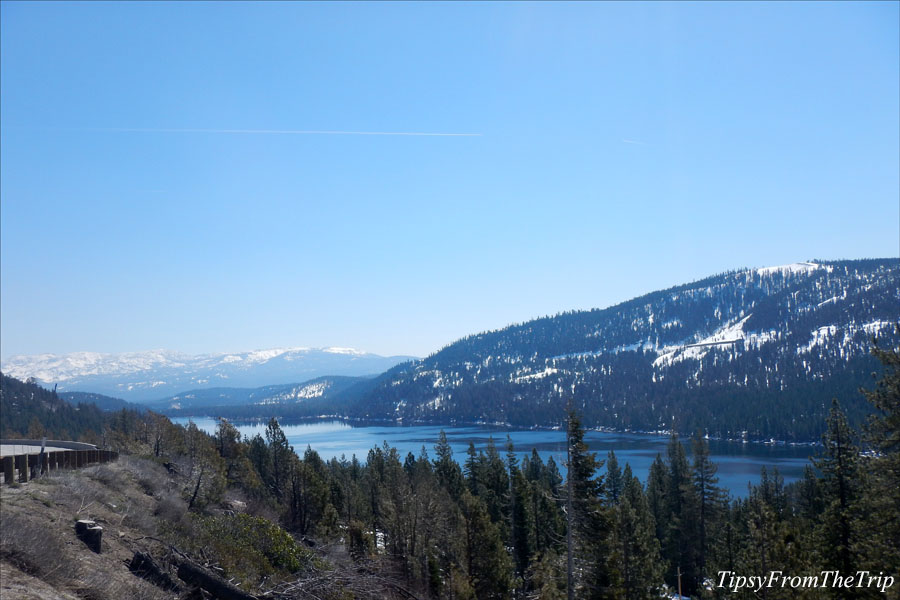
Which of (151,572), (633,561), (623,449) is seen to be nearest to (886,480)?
(633,561)

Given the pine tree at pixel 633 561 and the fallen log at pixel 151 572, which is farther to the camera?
the pine tree at pixel 633 561

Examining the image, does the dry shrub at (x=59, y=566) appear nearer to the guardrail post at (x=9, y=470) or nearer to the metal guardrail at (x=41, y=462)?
the guardrail post at (x=9, y=470)

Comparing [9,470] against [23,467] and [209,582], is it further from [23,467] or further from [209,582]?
[209,582]

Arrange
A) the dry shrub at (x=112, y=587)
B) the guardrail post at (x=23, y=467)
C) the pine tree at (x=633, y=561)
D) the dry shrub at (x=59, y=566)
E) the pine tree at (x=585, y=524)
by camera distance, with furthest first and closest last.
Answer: the pine tree at (x=633, y=561), the pine tree at (x=585, y=524), the guardrail post at (x=23, y=467), the dry shrub at (x=112, y=587), the dry shrub at (x=59, y=566)

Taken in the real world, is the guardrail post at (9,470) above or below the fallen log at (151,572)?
above

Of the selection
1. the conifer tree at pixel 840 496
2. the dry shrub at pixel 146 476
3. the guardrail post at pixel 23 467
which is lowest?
the conifer tree at pixel 840 496

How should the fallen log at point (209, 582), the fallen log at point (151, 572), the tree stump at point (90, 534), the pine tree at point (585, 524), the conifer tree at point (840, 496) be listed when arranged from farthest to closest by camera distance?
the conifer tree at point (840, 496), the pine tree at point (585, 524), the tree stump at point (90, 534), the fallen log at point (151, 572), the fallen log at point (209, 582)

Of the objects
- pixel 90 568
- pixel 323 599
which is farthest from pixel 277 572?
pixel 90 568

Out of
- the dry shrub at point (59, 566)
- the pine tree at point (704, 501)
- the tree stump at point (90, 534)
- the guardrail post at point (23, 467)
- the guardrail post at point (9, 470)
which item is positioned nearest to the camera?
the dry shrub at point (59, 566)

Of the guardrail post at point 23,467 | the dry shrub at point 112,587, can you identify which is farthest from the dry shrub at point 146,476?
the dry shrub at point 112,587

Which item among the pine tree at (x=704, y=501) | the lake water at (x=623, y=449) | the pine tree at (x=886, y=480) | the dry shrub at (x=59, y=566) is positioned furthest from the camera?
the lake water at (x=623, y=449)

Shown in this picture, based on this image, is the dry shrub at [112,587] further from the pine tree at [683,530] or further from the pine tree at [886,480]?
the pine tree at [683,530]

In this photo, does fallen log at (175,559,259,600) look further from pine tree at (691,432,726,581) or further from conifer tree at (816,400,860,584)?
pine tree at (691,432,726,581)

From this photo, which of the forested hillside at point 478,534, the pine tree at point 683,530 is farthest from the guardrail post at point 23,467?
the pine tree at point 683,530
